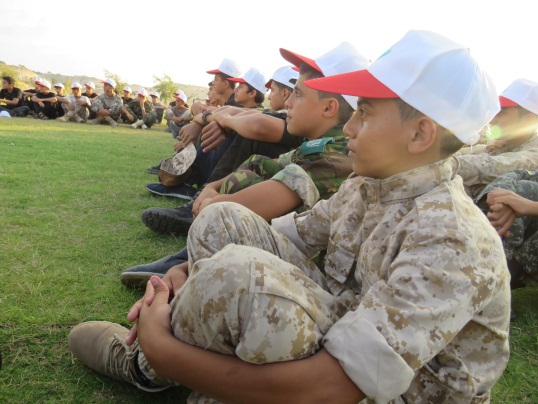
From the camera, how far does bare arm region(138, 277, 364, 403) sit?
1049 mm

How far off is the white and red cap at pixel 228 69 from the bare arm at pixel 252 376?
5453mm

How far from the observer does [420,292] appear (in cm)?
105

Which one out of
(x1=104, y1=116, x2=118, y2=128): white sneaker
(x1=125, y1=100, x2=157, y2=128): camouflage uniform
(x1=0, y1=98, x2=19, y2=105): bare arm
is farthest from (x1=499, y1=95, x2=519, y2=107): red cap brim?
(x1=0, y1=98, x2=19, y2=105): bare arm

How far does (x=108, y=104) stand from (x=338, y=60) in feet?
46.4

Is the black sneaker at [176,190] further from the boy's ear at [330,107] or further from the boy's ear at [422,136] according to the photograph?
the boy's ear at [422,136]

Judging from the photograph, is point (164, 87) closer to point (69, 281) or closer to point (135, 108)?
point (135, 108)

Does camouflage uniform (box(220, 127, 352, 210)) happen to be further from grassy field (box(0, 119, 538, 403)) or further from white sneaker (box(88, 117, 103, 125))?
white sneaker (box(88, 117, 103, 125))

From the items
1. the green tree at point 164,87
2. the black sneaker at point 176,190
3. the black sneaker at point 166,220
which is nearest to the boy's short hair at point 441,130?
the black sneaker at point 166,220

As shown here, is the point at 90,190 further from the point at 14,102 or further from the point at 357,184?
the point at 14,102

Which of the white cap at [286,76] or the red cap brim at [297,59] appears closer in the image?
the red cap brim at [297,59]

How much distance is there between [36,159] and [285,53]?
4.26 metres

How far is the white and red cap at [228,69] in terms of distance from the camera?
20.5 feet

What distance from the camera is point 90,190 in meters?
4.36

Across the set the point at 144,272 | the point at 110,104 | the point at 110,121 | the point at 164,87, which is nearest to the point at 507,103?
the point at 144,272
